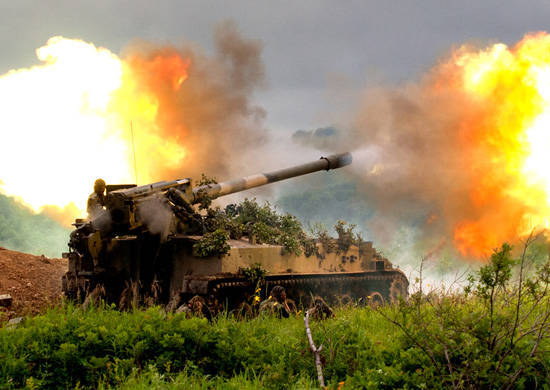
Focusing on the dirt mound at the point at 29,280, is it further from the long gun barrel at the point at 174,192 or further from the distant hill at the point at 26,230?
the distant hill at the point at 26,230

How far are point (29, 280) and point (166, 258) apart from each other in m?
5.71

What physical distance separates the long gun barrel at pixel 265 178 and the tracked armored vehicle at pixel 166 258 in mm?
49

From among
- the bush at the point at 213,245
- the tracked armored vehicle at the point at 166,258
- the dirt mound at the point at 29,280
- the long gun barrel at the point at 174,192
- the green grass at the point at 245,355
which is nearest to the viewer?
the green grass at the point at 245,355

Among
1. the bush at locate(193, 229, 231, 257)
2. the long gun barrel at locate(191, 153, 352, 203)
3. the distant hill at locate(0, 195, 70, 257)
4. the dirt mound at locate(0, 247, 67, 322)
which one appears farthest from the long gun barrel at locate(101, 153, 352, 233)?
the distant hill at locate(0, 195, 70, 257)

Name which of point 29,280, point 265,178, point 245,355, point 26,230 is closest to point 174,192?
point 265,178

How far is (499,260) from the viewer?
6082 millimetres

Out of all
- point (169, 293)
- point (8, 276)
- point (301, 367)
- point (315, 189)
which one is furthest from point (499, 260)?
point (315, 189)

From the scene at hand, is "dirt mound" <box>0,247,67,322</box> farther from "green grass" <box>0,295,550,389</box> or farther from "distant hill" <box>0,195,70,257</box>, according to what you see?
"distant hill" <box>0,195,70,257</box>

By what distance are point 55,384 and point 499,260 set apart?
5.40 meters

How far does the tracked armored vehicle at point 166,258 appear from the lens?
11.3m

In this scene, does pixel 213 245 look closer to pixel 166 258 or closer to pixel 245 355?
pixel 166 258

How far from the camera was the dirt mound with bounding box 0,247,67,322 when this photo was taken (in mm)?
14202

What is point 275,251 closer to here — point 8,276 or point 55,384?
point 55,384

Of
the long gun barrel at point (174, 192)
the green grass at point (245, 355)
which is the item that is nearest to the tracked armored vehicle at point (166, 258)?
the long gun barrel at point (174, 192)
